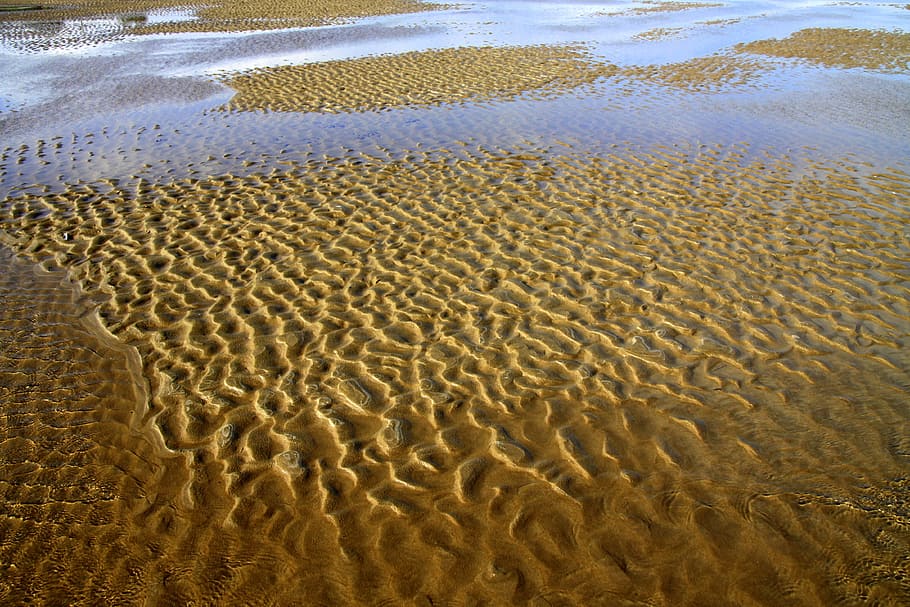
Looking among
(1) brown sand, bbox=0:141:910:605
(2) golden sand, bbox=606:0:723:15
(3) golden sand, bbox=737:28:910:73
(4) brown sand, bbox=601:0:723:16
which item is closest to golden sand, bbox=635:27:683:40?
(3) golden sand, bbox=737:28:910:73

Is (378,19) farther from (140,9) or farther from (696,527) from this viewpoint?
(696,527)

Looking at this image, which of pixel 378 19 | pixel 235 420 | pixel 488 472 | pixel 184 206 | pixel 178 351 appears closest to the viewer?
pixel 488 472

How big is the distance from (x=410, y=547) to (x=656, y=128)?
37.5 ft

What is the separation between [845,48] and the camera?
69.5 feet

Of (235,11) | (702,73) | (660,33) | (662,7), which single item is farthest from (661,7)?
(235,11)

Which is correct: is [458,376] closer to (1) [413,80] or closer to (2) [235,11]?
(1) [413,80]

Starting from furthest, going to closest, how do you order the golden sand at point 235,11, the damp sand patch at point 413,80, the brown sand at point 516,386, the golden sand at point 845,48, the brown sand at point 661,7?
the brown sand at point 661,7 < the golden sand at point 235,11 < the golden sand at point 845,48 < the damp sand patch at point 413,80 < the brown sand at point 516,386

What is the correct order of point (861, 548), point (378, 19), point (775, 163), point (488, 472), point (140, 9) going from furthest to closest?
point (140, 9), point (378, 19), point (775, 163), point (488, 472), point (861, 548)

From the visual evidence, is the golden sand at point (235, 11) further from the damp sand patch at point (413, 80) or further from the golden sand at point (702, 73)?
the golden sand at point (702, 73)

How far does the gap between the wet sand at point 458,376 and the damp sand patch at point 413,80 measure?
176 inches

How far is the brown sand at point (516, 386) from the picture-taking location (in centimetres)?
351

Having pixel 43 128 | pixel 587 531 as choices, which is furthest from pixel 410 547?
pixel 43 128

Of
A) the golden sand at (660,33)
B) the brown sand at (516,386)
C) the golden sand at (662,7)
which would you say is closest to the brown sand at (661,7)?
the golden sand at (662,7)

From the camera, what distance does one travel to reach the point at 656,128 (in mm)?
12297
